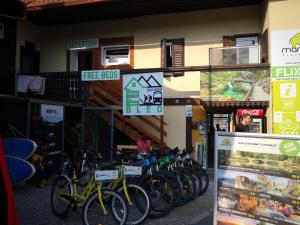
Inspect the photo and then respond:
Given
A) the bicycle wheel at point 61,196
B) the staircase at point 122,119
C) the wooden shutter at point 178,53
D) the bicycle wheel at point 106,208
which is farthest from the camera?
the wooden shutter at point 178,53

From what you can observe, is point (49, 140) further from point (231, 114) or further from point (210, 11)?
point (210, 11)

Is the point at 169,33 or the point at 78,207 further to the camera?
the point at 169,33

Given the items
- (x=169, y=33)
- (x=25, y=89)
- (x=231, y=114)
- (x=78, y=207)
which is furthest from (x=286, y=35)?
(x=25, y=89)

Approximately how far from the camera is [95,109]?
479 inches

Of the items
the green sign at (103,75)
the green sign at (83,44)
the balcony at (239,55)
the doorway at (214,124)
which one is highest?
the green sign at (83,44)

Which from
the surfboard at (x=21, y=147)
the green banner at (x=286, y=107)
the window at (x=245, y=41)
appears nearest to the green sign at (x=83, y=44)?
the window at (x=245, y=41)

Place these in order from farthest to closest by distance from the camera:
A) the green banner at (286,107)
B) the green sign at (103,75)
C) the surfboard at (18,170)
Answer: the green sign at (103,75) → the green banner at (286,107) → the surfboard at (18,170)

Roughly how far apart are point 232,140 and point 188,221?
2683mm

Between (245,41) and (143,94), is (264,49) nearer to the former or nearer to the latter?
(245,41)

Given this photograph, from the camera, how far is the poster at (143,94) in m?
10.7

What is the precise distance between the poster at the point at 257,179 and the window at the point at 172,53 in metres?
9.40

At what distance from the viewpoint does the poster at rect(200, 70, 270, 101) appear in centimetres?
1139

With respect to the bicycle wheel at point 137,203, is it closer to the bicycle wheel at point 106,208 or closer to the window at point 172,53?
the bicycle wheel at point 106,208

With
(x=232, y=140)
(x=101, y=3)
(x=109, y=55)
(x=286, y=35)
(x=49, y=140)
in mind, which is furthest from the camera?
(x=109, y=55)
